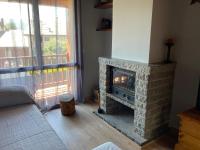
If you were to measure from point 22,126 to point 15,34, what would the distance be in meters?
1.65

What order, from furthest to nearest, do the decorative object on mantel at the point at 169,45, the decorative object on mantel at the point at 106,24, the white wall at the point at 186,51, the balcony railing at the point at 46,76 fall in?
1. the decorative object on mantel at the point at 106,24
2. the balcony railing at the point at 46,76
3. the decorative object on mantel at the point at 169,45
4. the white wall at the point at 186,51

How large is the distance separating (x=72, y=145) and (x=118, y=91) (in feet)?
3.67

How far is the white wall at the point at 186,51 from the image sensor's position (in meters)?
2.24

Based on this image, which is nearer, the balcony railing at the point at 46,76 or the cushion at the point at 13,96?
the cushion at the point at 13,96

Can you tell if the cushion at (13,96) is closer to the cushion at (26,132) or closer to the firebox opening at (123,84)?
the cushion at (26,132)

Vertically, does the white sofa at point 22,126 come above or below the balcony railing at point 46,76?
below

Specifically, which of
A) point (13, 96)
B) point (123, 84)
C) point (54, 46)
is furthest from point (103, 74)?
point (13, 96)

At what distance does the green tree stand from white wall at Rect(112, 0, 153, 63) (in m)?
1.02

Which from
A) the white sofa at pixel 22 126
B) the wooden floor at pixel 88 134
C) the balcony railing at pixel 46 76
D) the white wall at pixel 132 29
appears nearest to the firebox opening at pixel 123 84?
the white wall at pixel 132 29

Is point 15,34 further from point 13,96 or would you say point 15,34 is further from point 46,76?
point 13,96

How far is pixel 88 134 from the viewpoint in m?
2.53

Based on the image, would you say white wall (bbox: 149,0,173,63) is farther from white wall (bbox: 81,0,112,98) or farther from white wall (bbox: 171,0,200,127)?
white wall (bbox: 81,0,112,98)

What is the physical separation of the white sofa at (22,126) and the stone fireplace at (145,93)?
4.08 ft

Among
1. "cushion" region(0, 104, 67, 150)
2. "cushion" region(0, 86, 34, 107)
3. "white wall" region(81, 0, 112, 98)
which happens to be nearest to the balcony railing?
"white wall" region(81, 0, 112, 98)
